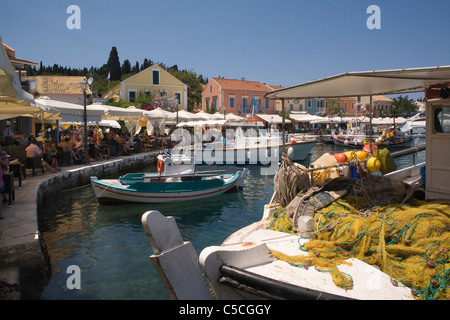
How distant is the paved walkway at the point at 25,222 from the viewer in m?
5.84

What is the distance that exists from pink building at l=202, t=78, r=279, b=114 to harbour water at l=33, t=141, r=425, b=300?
35830 mm

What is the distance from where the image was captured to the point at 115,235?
9.48m

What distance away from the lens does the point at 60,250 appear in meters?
8.20

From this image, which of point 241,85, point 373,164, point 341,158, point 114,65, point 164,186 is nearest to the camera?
point 373,164

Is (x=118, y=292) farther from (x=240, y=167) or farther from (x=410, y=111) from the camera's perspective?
(x=410, y=111)

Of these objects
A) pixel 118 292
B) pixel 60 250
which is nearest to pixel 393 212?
pixel 118 292

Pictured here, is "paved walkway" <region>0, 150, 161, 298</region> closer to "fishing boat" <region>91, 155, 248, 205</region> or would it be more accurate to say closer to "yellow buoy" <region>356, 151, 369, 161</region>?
"fishing boat" <region>91, 155, 248, 205</region>

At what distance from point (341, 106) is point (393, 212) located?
66.9 meters

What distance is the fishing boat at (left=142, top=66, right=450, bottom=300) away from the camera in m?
3.39

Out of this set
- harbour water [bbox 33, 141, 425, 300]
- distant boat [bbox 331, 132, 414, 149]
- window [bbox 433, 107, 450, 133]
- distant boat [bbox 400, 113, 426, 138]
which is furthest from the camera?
distant boat [bbox 400, 113, 426, 138]

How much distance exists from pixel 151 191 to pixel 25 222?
5.22 meters

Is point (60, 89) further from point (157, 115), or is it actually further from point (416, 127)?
point (416, 127)

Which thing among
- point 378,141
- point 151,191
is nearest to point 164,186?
point 151,191

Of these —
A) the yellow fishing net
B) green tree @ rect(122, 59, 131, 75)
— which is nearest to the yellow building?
the yellow fishing net
